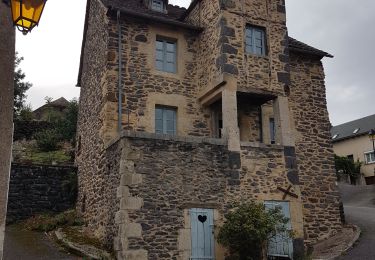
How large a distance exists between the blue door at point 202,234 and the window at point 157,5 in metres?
8.55

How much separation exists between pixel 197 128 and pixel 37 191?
6.82 metres

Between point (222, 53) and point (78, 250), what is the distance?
24.0 ft

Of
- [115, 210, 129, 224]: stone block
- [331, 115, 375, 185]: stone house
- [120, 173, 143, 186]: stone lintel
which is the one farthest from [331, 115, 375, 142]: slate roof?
[115, 210, 129, 224]: stone block

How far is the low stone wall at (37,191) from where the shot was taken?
16.2 metres

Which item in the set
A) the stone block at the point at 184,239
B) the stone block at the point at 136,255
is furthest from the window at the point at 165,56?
the stone block at the point at 136,255

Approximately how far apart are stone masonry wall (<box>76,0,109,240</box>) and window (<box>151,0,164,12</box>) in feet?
6.79

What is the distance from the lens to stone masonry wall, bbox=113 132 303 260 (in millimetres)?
11180

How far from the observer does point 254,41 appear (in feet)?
48.6

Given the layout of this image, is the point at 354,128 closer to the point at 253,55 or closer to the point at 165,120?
the point at 253,55

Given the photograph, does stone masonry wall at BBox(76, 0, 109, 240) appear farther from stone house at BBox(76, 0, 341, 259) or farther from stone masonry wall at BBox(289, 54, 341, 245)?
stone masonry wall at BBox(289, 54, 341, 245)

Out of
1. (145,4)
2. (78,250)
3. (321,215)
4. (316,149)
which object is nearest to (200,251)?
(78,250)

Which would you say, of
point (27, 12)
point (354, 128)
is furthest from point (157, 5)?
point (354, 128)

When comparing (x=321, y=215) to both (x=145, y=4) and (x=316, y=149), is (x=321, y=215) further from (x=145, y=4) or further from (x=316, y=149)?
(x=145, y=4)

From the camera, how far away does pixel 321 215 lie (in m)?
15.6
